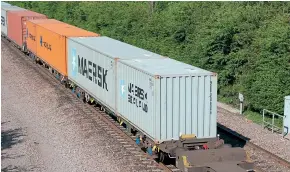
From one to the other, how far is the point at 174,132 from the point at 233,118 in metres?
8.49

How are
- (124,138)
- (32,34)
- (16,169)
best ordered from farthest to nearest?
(32,34) < (124,138) < (16,169)

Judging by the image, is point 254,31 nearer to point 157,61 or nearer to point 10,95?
A: point 157,61

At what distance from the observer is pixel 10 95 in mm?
28000

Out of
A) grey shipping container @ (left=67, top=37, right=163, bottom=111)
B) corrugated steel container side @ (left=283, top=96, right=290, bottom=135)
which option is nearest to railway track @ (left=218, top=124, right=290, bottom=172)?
corrugated steel container side @ (left=283, top=96, right=290, bottom=135)

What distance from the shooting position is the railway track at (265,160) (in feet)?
55.0

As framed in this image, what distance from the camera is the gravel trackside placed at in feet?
56.4

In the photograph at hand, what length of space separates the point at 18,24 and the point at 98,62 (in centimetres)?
2111

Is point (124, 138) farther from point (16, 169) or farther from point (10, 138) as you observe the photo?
point (16, 169)

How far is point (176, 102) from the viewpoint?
623 inches

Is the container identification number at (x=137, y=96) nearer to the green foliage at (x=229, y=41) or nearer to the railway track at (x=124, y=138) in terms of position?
the railway track at (x=124, y=138)

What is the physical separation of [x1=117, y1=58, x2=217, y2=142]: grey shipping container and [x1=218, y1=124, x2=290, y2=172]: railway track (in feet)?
7.39

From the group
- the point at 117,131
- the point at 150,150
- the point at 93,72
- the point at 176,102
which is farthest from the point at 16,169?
the point at 93,72

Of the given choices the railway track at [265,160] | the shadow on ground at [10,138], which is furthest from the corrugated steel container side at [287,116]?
the shadow on ground at [10,138]

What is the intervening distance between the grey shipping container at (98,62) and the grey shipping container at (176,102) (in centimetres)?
357
